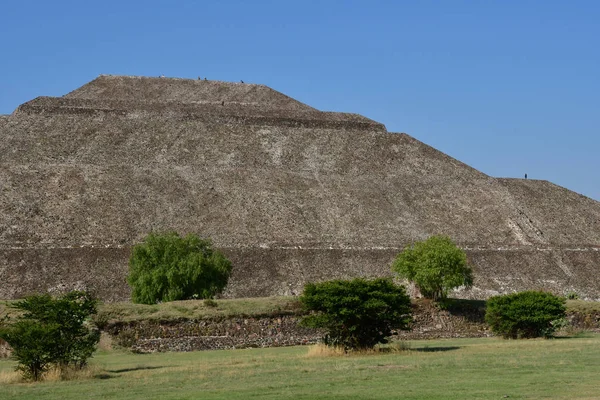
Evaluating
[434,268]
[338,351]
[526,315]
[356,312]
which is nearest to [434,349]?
[356,312]

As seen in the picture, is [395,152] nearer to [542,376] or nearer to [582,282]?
[582,282]

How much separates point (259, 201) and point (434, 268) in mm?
27508

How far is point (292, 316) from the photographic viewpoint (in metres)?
39.0

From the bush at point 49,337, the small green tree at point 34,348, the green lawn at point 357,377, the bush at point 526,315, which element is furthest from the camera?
the bush at point 526,315

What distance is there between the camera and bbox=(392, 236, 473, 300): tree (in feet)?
154

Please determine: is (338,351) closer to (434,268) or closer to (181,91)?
(434,268)

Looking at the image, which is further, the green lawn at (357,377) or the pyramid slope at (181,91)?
the pyramid slope at (181,91)

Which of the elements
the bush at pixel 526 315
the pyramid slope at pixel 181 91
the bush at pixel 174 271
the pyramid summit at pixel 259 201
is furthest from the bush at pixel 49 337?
the pyramid slope at pixel 181 91

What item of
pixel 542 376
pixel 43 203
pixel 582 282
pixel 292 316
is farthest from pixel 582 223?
pixel 542 376

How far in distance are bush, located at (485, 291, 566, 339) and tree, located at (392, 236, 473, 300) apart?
9.75 m

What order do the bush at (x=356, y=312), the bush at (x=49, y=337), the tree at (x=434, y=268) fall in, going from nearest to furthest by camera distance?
the bush at (x=49, y=337), the bush at (x=356, y=312), the tree at (x=434, y=268)

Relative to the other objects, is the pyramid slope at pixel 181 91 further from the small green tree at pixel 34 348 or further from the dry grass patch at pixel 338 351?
the small green tree at pixel 34 348

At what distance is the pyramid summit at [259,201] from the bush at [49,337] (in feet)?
94.5

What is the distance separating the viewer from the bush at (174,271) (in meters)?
48.7
